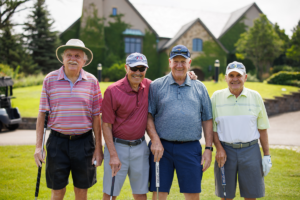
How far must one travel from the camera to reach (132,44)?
26.5 meters

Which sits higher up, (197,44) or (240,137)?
(197,44)

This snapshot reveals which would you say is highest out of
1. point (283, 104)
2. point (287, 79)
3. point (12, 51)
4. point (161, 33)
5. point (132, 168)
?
point (161, 33)

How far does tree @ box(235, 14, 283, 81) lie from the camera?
980 inches

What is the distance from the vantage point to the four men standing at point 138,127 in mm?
3020

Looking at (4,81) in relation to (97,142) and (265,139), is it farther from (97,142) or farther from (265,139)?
(265,139)

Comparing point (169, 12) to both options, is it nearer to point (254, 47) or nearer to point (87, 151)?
point (254, 47)

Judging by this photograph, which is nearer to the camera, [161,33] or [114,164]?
[114,164]

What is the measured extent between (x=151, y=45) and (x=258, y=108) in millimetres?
24149

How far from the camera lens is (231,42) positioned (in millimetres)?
29953

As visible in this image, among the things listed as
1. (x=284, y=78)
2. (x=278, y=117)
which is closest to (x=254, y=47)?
(x=284, y=78)

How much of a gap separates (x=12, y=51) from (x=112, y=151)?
104 ft

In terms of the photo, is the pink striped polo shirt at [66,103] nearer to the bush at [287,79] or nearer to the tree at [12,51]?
the bush at [287,79]

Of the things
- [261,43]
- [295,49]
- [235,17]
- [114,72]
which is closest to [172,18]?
[235,17]

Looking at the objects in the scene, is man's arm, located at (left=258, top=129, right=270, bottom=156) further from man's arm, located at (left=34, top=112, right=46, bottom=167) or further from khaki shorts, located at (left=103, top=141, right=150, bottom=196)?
man's arm, located at (left=34, top=112, right=46, bottom=167)
